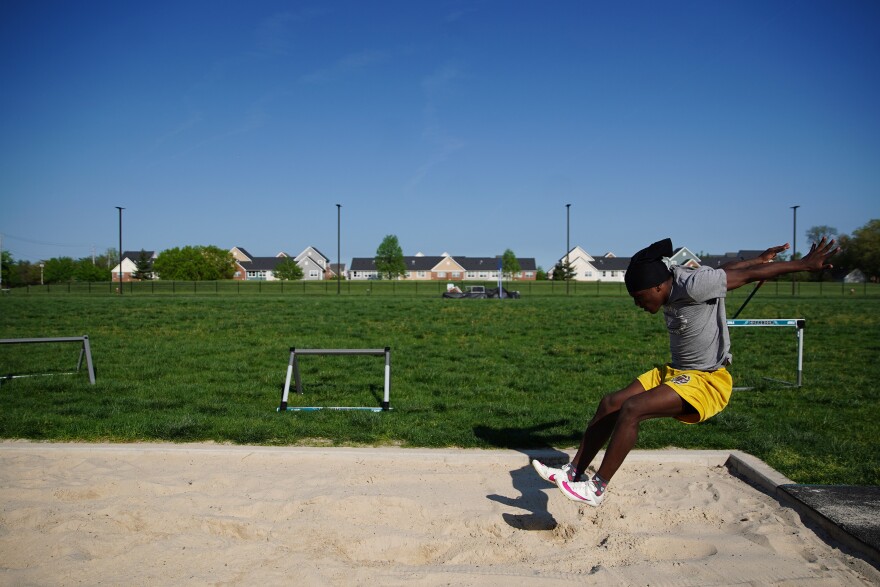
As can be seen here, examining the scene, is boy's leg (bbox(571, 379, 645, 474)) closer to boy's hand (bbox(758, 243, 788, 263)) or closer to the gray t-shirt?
the gray t-shirt

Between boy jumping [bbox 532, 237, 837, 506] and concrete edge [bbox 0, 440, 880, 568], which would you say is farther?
concrete edge [bbox 0, 440, 880, 568]

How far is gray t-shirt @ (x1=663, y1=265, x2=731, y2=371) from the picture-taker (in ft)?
13.4

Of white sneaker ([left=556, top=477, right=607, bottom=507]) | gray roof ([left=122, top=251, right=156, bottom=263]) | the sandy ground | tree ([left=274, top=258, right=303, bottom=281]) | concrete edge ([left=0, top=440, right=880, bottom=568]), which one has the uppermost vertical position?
gray roof ([left=122, top=251, right=156, bottom=263])

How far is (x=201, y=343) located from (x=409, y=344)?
16.8 feet

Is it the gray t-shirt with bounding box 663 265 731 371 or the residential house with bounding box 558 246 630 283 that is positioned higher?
the residential house with bounding box 558 246 630 283

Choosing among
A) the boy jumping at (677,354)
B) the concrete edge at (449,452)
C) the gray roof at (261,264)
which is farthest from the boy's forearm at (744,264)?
the gray roof at (261,264)

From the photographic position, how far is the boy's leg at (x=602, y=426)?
440 centimetres

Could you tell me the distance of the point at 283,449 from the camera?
6.08 metres

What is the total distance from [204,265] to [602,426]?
3778 inches

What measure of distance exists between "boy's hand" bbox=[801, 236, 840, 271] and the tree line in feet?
254

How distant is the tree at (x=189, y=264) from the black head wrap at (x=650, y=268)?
93.3 metres

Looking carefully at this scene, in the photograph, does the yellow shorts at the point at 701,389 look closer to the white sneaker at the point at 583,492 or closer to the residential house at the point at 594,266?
the white sneaker at the point at 583,492

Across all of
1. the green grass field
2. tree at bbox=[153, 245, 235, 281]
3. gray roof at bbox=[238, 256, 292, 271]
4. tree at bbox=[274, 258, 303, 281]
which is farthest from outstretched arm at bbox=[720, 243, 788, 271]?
gray roof at bbox=[238, 256, 292, 271]

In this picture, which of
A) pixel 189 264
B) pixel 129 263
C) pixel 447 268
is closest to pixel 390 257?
pixel 447 268
